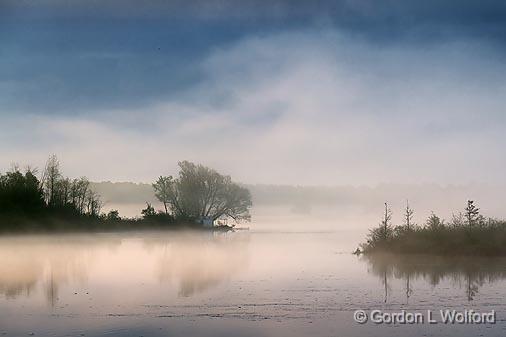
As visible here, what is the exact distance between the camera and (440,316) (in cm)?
1678

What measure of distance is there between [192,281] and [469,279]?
11761 millimetres

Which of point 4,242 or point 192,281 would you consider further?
point 4,242

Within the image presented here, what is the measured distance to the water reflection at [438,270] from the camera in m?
24.6

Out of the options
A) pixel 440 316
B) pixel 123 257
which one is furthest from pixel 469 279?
pixel 123 257

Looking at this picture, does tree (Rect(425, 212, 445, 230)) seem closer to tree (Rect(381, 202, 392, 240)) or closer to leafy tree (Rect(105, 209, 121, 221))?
tree (Rect(381, 202, 392, 240))

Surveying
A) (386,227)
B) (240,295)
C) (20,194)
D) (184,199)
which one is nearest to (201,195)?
(184,199)

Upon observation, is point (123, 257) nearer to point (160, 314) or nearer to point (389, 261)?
point (389, 261)

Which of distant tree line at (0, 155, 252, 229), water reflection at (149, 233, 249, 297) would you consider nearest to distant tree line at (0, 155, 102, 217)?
distant tree line at (0, 155, 252, 229)

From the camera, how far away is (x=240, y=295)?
21547 mm

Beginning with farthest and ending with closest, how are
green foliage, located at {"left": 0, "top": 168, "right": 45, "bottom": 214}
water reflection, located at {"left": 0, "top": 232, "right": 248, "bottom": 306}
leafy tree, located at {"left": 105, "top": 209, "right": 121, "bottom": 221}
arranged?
leafy tree, located at {"left": 105, "top": 209, "right": 121, "bottom": 221}, green foliage, located at {"left": 0, "top": 168, "right": 45, "bottom": 214}, water reflection, located at {"left": 0, "top": 232, "right": 248, "bottom": 306}

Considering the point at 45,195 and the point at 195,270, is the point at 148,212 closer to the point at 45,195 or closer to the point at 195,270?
the point at 45,195

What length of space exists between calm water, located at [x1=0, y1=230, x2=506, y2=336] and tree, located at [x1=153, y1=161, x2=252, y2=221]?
54373 mm

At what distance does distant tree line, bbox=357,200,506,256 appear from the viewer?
3939cm

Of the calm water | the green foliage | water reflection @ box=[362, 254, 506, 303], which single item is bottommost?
the calm water
